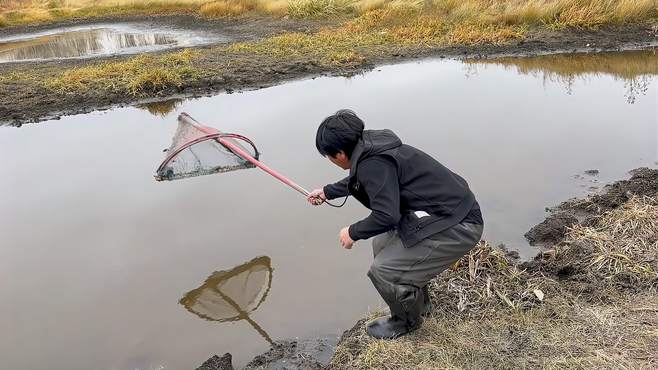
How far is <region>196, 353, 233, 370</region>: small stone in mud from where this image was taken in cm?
317

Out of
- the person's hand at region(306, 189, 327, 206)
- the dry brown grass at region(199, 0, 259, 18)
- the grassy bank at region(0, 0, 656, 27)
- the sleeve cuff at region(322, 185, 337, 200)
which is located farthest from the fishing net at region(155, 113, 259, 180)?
the dry brown grass at region(199, 0, 259, 18)

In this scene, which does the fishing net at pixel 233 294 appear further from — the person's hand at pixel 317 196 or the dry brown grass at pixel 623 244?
the dry brown grass at pixel 623 244

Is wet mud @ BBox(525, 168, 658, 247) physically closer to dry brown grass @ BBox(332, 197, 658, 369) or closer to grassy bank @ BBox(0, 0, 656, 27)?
dry brown grass @ BBox(332, 197, 658, 369)

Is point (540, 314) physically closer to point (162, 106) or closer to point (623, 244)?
point (623, 244)

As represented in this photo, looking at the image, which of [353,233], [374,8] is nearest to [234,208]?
[353,233]

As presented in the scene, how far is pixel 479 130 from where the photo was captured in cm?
655

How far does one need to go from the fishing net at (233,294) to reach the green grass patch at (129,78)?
576 centimetres

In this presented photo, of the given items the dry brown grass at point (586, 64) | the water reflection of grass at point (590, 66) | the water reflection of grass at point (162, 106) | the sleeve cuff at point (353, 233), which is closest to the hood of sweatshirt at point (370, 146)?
the sleeve cuff at point (353, 233)

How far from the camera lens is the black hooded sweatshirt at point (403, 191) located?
8.16 feet

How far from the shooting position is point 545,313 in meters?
3.08

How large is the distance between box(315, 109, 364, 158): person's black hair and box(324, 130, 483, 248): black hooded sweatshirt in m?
0.05

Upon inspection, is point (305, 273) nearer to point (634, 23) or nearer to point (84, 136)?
point (84, 136)

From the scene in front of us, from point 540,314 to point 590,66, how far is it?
7.73m

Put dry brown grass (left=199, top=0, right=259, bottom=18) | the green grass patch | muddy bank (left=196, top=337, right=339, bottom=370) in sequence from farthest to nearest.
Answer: dry brown grass (left=199, top=0, right=259, bottom=18)
the green grass patch
muddy bank (left=196, top=337, right=339, bottom=370)
